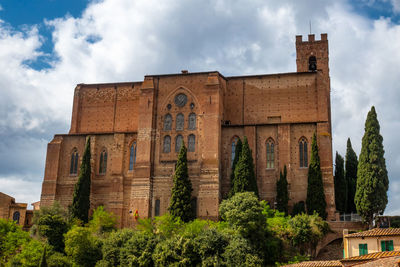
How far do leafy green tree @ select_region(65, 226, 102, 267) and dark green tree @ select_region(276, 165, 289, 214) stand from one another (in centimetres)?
1491

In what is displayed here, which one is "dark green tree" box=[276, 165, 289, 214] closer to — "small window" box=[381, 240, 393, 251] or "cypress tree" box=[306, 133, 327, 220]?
"cypress tree" box=[306, 133, 327, 220]

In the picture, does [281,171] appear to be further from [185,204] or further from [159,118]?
[159,118]

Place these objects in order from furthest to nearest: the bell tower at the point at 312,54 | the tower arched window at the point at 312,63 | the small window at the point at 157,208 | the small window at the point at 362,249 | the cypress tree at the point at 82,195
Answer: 1. the tower arched window at the point at 312,63
2. the bell tower at the point at 312,54
3. the small window at the point at 157,208
4. the cypress tree at the point at 82,195
5. the small window at the point at 362,249

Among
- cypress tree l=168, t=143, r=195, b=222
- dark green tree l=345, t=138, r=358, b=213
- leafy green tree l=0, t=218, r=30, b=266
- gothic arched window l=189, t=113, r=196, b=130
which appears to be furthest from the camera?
dark green tree l=345, t=138, r=358, b=213

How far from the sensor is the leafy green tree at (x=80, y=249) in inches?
1544

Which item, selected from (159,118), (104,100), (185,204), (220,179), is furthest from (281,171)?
(104,100)

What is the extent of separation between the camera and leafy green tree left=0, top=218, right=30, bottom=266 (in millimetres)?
42531

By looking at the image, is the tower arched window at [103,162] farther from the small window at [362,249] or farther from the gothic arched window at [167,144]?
the small window at [362,249]

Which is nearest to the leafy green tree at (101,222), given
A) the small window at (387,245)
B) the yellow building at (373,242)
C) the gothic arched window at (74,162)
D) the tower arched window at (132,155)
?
the tower arched window at (132,155)

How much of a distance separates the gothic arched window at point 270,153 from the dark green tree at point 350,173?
27.1 ft

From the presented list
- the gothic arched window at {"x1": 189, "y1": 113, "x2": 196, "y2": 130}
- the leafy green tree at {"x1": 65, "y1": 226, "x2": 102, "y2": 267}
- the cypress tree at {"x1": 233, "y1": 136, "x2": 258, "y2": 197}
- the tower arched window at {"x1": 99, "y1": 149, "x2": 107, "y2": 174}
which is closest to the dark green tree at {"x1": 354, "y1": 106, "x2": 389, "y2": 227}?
the cypress tree at {"x1": 233, "y1": 136, "x2": 258, "y2": 197}

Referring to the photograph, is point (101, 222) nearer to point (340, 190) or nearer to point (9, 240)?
point (9, 240)

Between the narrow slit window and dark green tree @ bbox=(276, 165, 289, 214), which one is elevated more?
the narrow slit window

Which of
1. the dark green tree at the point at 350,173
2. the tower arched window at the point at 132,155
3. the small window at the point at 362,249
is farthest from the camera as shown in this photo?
the tower arched window at the point at 132,155
